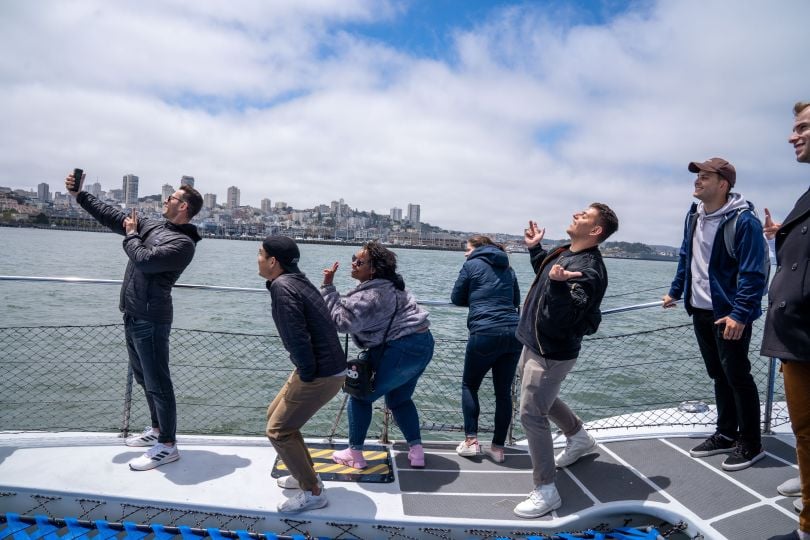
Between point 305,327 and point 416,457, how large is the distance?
4.61 feet

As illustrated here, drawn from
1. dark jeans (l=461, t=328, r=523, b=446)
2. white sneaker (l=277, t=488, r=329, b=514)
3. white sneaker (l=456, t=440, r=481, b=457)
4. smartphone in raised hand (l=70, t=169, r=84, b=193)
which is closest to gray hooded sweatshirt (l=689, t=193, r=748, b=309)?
dark jeans (l=461, t=328, r=523, b=446)

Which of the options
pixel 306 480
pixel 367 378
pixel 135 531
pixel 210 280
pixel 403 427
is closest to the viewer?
pixel 135 531

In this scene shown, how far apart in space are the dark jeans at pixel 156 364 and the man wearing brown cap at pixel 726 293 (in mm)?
3540

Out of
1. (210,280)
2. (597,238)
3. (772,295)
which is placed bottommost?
(210,280)

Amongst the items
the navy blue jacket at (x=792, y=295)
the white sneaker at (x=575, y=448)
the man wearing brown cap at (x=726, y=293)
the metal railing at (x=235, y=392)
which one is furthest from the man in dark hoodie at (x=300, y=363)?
the man wearing brown cap at (x=726, y=293)

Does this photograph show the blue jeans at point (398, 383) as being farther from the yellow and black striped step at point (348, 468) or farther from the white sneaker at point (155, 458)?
the white sneaker at point (155, 458)

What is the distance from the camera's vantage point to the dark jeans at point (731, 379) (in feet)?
11.0

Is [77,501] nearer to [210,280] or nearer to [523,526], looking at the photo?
[523,526]

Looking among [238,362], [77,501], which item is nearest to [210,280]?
[238,362]

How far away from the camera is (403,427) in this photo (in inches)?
147

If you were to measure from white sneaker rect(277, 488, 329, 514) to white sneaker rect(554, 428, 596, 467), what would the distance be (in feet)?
5.48

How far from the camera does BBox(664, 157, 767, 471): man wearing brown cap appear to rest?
125 inches

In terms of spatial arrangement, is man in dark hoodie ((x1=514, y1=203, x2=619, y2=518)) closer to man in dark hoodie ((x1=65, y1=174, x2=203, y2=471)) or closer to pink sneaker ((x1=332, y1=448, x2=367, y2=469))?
pink sneaker ((x1=332, y1=448, x2=367, y2=469))

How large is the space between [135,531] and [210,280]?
98.8 ft
